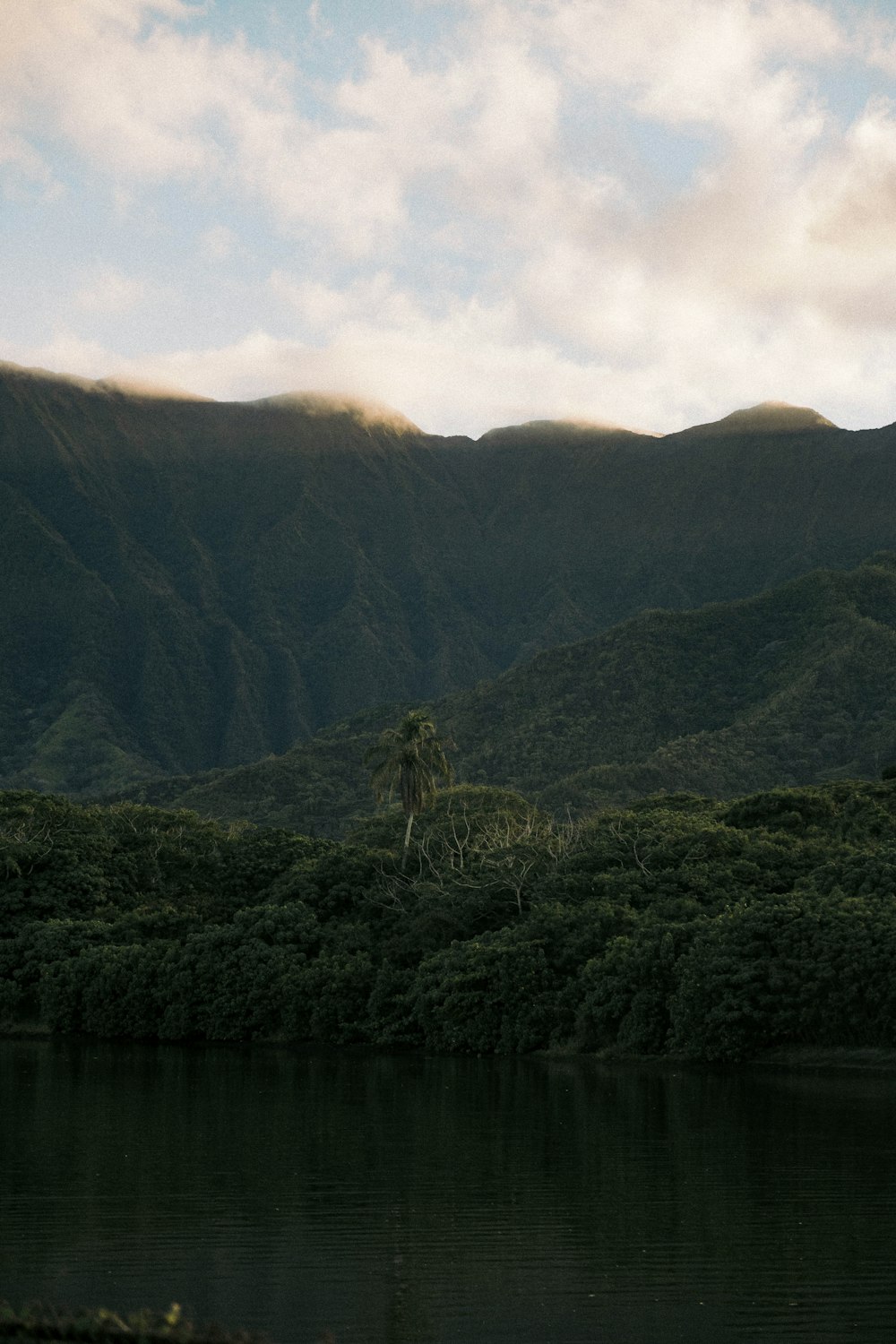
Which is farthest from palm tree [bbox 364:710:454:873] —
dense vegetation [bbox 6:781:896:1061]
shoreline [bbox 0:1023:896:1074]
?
shoreline [bbox 0:1023:896:1074]

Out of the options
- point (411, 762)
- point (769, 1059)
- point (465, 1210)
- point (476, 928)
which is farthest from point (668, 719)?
point (465, 1210)

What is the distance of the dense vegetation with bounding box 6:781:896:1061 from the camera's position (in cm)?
5522

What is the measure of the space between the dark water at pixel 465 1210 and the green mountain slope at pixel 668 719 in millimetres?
102059

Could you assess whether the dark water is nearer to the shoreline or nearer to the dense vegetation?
the shoreline

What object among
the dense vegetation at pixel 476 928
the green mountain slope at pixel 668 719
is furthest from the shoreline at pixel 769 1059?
the green mountain slope at pixel 668 719

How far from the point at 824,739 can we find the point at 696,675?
1178 inches

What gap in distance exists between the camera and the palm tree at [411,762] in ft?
256

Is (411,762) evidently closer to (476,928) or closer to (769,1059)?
(476,928)

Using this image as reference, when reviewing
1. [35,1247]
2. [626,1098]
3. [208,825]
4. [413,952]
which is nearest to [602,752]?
[208,825]

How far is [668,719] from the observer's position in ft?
583

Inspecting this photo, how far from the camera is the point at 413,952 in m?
68.2

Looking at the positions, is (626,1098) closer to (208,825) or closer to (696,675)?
(208,825)

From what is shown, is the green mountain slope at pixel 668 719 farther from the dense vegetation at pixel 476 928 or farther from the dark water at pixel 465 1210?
the dark water at pixel 465 1210

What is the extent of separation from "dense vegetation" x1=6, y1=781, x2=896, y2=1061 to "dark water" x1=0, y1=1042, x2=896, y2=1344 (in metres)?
8.36
